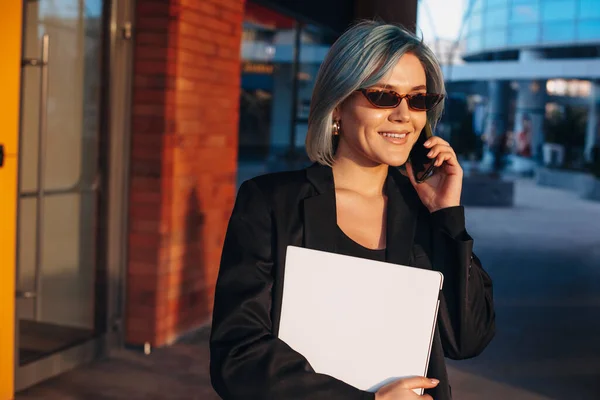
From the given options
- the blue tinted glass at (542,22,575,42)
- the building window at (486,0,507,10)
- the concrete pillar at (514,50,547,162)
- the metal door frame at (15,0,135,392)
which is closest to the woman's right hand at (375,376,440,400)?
the metal door frame at (15,0,135,392)

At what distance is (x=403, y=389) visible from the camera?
5.45 ft

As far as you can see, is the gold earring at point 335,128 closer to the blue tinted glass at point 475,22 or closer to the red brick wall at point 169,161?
the red brick wall at point 169,161

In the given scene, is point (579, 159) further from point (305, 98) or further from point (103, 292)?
point (103, 292)

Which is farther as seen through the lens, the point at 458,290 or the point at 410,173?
the point at 410,173

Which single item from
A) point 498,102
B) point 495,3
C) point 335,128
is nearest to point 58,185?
point 335,128

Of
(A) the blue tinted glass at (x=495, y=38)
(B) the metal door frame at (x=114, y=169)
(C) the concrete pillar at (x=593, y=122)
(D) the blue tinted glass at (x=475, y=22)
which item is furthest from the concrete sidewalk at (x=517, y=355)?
(D) the blue tinted glass at (x=475, y=22)

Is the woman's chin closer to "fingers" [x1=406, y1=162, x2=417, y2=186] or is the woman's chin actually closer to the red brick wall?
"fingers" [x1=406, y1=162, x2=417, y2=186]

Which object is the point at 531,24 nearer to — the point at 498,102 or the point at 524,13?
the point at 524,13

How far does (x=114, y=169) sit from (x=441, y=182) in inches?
161

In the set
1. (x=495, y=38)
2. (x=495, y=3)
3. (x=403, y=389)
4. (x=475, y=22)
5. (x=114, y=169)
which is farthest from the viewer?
(x=475, y=22)

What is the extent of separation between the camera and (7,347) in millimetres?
4465

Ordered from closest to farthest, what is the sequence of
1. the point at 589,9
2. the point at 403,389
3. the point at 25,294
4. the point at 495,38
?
the point at 403,389
the point at 25,294
the point at 589,9
the point at 495,38

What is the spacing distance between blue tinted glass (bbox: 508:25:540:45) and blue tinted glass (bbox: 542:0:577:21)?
44.7 inches

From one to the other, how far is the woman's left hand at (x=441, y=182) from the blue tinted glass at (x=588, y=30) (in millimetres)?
57006
